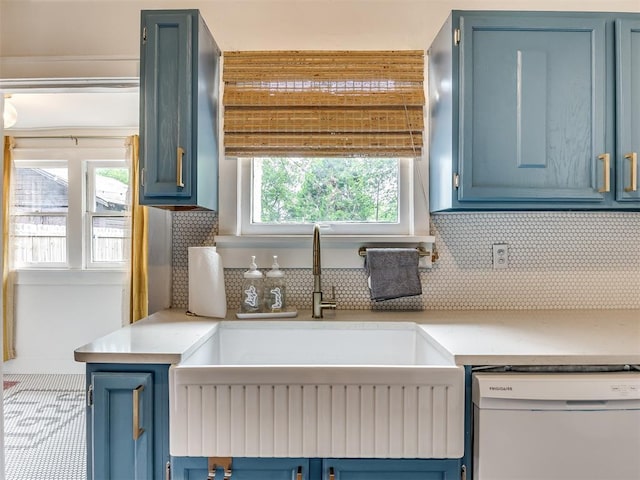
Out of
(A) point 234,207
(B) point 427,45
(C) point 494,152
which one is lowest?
(A) point 234,207

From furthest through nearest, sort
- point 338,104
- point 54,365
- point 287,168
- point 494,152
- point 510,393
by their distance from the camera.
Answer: point 54,365, point 287,168, point 338,104, point 494,152, point 510,393

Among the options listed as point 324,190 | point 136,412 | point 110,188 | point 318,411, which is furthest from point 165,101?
point 110,188

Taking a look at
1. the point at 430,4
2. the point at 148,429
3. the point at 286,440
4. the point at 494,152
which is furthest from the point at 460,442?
the point at 430,4

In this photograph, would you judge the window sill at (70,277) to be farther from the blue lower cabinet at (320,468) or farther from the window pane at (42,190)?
the blue lower cabinet at (320,468)

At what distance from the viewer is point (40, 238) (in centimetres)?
366

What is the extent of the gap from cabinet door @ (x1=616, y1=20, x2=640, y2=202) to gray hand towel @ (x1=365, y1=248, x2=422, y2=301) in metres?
0.79

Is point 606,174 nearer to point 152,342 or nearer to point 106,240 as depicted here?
point 152,342

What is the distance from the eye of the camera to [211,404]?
1.03 metres

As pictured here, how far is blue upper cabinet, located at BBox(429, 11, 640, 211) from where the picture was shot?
1.39 metres

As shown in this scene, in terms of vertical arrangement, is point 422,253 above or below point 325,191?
below

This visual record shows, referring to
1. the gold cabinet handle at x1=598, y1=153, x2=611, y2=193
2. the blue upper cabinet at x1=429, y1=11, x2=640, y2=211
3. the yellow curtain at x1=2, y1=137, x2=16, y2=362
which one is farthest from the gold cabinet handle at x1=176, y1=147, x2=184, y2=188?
the yellow curtain at x1=2, y1=137, x2=16, y2=362

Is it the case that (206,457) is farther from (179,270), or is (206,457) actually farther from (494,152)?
(494,152)

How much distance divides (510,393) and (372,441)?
395 mm

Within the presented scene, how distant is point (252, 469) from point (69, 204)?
3521 mm
